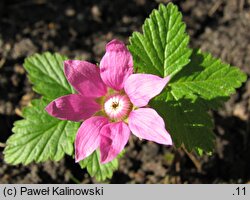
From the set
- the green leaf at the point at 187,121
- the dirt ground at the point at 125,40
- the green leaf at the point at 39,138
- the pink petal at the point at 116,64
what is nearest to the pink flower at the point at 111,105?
the pink petal at the point at 116,64

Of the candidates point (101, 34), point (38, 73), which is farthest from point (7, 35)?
point (38, 73)

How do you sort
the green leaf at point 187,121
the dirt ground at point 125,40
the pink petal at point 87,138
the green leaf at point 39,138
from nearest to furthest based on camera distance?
the pink petal at point 87,138
the green leaf at point 187,121
the green leaf at point 39,138
the dirt ground at point 125,40

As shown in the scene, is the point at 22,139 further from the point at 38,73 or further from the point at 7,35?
the point at 7,35

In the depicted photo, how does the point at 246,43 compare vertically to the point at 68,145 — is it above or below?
above

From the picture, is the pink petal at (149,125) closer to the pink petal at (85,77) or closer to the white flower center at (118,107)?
the white flower center at (118,107)

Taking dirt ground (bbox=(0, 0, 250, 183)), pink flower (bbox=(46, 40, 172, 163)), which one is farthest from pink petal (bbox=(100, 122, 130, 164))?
dirt ground (bbox=(0, 0, 250, 183))
